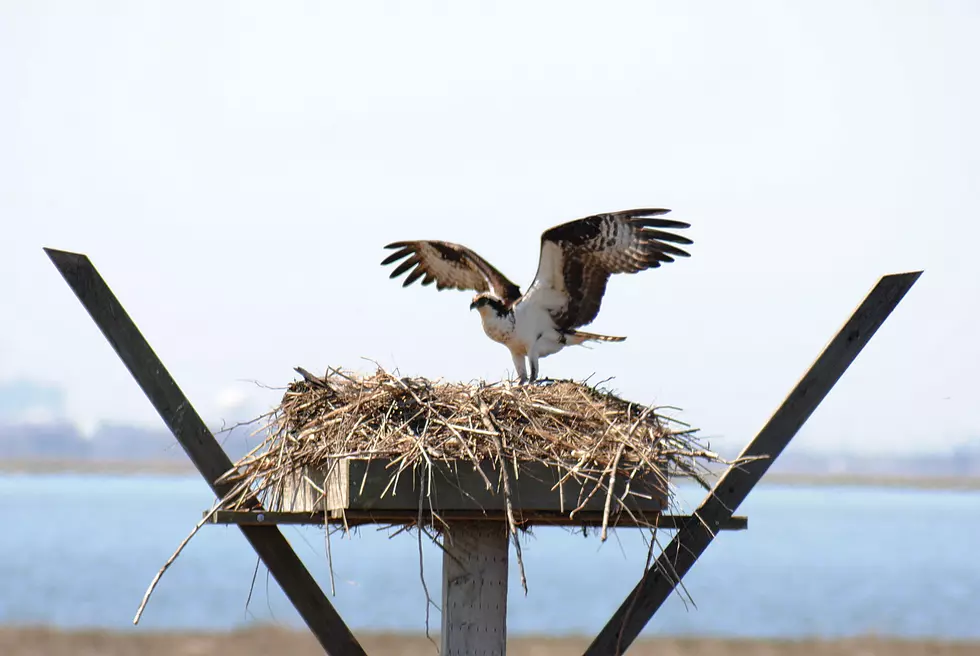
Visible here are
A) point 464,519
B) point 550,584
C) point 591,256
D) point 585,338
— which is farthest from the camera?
point 550,584

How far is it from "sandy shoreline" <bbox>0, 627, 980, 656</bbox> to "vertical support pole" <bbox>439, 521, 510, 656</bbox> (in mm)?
10738

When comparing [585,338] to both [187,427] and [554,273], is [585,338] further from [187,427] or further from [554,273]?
[187,427]

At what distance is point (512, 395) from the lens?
4.96m

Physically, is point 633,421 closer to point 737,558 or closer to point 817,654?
point 817,654

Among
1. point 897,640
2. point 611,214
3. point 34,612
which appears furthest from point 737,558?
point 611,214

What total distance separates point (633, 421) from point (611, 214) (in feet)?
4.87

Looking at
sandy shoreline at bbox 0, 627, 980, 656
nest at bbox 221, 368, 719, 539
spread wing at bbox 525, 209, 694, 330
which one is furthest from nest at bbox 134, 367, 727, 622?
sandy shoreline at bbox 0, 627, 980, 656

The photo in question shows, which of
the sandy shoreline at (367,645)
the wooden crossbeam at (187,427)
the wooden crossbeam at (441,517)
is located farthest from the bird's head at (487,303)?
the sandy shoreline at (367,645)

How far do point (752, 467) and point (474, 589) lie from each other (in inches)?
45.1

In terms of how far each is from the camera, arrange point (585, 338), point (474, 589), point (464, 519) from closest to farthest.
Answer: point (464, 519)
point (474, 589)
point (585, 338)

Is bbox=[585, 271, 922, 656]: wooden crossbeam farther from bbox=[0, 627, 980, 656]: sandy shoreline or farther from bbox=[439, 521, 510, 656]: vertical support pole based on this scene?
bbox=[0, 627, 980, 656]: sandy shoreline

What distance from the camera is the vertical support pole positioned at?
4832 millimetres

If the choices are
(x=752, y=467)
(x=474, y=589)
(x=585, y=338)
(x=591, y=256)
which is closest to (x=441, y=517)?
(x=474, y=589)

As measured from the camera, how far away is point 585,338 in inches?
276
